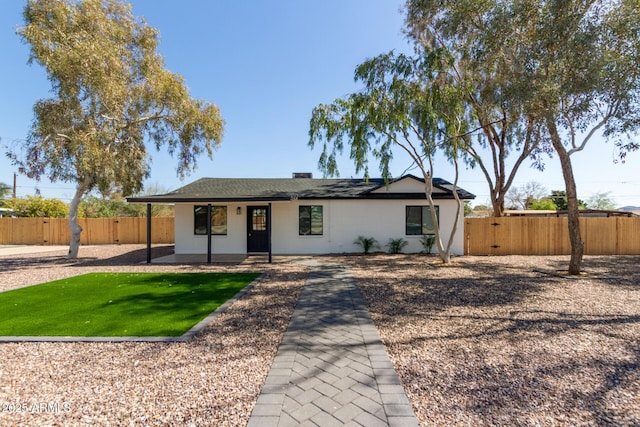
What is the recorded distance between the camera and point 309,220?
13.8 meters

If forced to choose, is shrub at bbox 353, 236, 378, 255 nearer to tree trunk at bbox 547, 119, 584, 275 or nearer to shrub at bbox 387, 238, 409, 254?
shrub at bbox 387, 238, 409, 254

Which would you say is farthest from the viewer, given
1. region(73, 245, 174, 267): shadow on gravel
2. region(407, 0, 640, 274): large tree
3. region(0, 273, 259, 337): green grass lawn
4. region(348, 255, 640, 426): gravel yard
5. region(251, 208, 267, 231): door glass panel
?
region(251, 208, 267, 231): door glass panel

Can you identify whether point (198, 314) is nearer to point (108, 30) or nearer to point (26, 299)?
point (26, 299)

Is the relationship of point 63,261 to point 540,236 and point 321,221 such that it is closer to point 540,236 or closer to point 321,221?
point 321,221

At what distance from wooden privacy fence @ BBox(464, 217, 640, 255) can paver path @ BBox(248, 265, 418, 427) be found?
10.8m

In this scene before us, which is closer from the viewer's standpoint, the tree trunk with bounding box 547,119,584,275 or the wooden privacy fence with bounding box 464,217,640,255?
the tree trunk with bounding box 547,119,584,275

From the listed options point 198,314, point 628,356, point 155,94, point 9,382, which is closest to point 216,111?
point 155,94

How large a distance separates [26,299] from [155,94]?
898 centimetres

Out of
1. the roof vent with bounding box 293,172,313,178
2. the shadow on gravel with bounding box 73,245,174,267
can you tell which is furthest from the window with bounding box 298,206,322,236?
the shadow on gravel with bounding box 73,245,174,267

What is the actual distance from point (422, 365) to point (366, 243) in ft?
33.1

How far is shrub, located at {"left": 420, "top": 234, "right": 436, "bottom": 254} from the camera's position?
13.5 m

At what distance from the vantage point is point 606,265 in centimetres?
1085

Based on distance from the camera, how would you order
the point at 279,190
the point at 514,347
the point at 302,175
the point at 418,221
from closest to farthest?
the point at 514,347
the point at 418,221
the point at 279,190
the point at 302,175

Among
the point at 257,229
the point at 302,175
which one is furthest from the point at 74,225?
the point at 302,175
